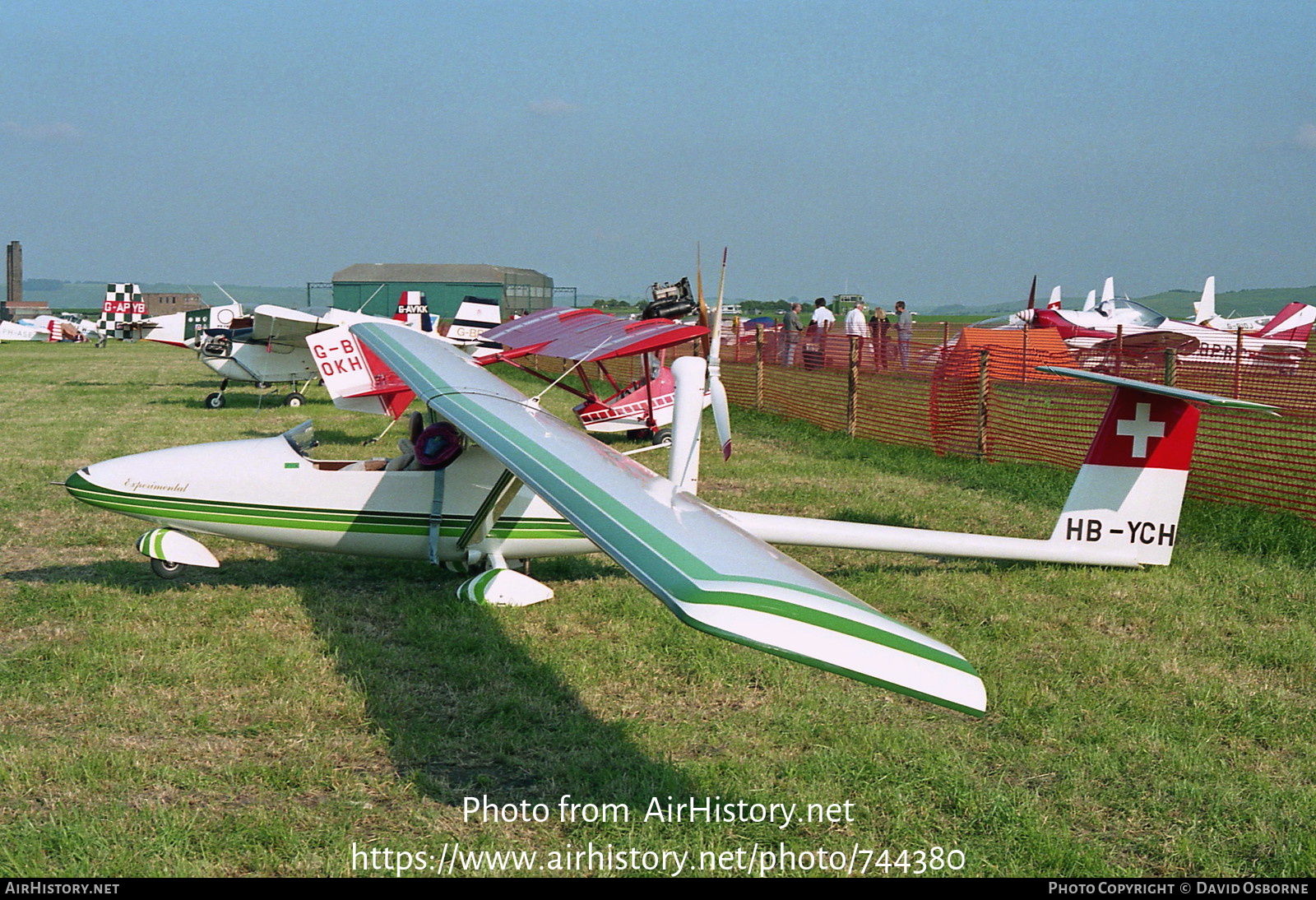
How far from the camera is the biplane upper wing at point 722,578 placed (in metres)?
2.69

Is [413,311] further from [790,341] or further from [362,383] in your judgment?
[362,383]

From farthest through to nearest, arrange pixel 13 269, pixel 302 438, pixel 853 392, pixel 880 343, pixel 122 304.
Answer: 1. pixel 13 269
2. pixel 122 304
3. pixel 880 343
4. pixel 853 392
5. pixel 302 438

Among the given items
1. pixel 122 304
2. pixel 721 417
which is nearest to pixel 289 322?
pixel 721 417

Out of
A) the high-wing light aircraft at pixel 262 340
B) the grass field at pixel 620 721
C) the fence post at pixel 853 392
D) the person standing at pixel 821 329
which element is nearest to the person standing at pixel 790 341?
the person standing at pixel 821 329

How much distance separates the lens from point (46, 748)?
14.5ft

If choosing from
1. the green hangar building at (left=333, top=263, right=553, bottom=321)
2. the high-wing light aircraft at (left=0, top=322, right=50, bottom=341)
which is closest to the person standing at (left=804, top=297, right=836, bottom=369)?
the high-wing light aircraft at (left=0, top=322, right=50, bottom=341)

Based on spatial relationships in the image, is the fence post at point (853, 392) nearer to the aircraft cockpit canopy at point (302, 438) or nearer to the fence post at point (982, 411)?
the fence post at point (982, 411)

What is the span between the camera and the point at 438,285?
10238cm

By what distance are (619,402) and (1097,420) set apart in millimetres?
6772

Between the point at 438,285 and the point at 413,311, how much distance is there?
75.2 meters

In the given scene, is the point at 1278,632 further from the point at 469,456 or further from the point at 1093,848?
the point at 469,456

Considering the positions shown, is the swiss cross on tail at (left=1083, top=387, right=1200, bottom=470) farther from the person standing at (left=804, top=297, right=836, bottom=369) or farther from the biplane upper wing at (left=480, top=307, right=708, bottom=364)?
the person standing at (left=804, top=297, right=836, bottom=369)

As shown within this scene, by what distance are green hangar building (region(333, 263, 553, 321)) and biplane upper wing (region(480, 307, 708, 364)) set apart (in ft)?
241

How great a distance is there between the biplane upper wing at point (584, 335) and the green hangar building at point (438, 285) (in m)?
73.4
